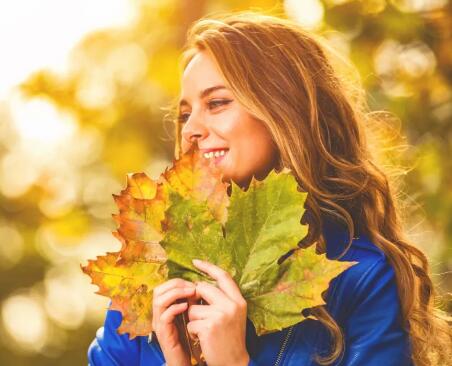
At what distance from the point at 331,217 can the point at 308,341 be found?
40 cm

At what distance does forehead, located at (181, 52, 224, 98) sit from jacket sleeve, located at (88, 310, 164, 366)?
712 millimetres

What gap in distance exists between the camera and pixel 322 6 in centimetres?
A: 348

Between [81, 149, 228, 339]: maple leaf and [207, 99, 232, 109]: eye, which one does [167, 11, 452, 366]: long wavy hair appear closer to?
[207, 99, 232, 109]: eye

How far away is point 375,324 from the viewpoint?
7.04 ft

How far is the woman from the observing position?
82.7 inches

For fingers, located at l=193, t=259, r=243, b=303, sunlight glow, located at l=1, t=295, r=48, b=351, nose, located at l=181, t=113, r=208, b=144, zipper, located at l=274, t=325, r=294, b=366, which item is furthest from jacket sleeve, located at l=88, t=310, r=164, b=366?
sunlight glow, located at l=1, t=295, r=48, b=351

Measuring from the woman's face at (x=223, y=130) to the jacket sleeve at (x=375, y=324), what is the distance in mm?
456

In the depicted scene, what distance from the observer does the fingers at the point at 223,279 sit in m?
1.84

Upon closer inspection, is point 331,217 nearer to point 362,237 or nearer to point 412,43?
point 362,237

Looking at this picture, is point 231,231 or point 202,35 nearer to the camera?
point 231,231

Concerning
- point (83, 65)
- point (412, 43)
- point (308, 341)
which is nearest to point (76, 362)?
point (83, 65)

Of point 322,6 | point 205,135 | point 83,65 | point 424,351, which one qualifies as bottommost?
point 424,351

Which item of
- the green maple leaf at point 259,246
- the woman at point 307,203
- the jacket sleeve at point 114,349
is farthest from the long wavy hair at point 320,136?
the jacket sleeve at point 114,349

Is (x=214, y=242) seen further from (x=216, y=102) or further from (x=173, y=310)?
(x=216, y=102)
